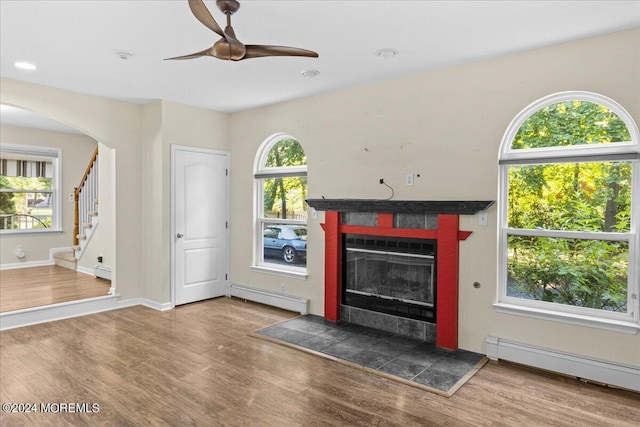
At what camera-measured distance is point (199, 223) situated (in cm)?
540

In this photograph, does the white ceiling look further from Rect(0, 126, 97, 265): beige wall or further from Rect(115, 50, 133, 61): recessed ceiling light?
Rect(0, 126, 97, 265): beige wall

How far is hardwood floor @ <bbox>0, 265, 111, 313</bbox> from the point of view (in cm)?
475

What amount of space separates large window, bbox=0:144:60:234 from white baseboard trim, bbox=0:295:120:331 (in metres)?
3.65

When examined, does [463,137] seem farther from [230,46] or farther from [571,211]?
[230,46]

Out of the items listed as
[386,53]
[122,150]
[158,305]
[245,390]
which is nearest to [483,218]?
[386,53]

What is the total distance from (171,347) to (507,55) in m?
4.05

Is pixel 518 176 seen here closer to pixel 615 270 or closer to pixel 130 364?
pixel 615 270

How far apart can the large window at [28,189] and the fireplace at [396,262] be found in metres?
5.90

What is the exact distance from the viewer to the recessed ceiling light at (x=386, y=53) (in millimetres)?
3303

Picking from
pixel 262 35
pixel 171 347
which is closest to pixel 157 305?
pixel 171 347

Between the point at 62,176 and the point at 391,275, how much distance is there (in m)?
6.91

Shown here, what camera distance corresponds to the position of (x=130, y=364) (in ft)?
10.9

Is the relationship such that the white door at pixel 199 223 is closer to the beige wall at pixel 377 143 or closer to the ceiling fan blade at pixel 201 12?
the beige wall at pixel 377 143

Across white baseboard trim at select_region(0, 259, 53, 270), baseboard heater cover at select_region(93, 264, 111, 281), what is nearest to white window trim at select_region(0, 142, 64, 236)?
white baseboard trim at select_region(0, 259, 53, 270)
